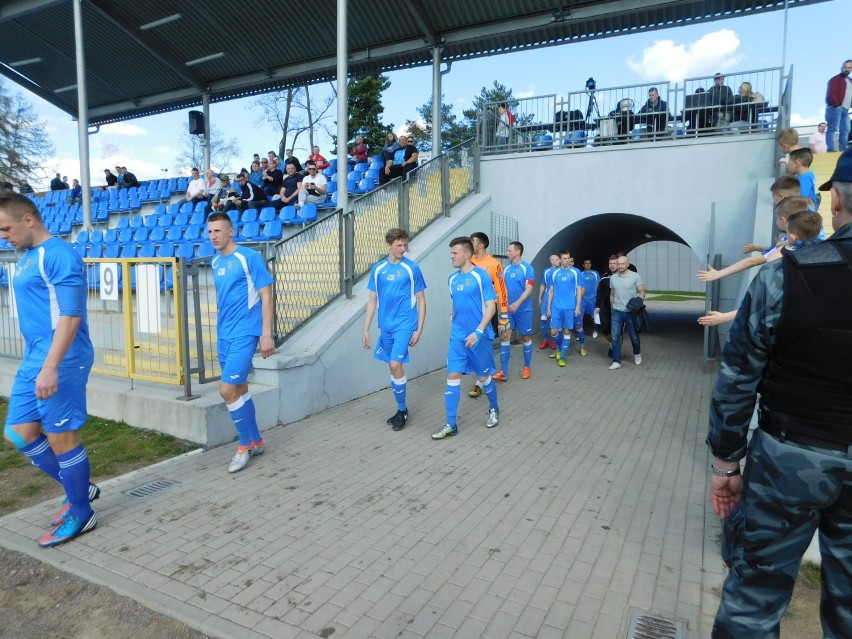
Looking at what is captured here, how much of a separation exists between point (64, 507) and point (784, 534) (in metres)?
4.61

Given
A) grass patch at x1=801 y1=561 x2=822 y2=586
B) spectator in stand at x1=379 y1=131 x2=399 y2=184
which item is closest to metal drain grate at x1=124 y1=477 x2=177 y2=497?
grass patch at x1=801 y1=561 x2=822 y2=586

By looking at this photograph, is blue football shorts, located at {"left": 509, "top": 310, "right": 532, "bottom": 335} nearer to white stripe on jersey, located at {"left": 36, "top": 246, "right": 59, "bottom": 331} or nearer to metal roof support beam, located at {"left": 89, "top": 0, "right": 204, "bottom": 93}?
white stripe on jersey, located at {"left": 36, "top": 246, "right": 59, "bottom": 331}

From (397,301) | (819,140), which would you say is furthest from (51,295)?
(819,140)

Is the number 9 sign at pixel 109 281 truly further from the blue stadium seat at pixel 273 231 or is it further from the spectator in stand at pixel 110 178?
the spectator in stand at pixel 110 178

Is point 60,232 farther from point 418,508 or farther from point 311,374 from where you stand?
point 418,508

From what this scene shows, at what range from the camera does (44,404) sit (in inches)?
137

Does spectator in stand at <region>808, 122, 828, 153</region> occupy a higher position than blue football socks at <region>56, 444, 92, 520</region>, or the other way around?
spectator in stand at <region>808, 122, 828, 153</region>

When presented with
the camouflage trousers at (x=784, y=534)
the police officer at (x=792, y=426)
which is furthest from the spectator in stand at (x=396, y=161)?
the camouflage trousers at (x=784, y=534)

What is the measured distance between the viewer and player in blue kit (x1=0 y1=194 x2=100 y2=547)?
3.42 metres

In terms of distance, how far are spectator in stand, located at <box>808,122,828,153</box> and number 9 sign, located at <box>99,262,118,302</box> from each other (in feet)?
38.2

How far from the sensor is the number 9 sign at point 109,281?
19.5 feet

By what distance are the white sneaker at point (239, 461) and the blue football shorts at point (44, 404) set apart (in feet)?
4.99

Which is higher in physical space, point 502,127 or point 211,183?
point 502,127

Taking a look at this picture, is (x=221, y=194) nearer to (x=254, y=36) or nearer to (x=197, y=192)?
(x=197, y=192)
